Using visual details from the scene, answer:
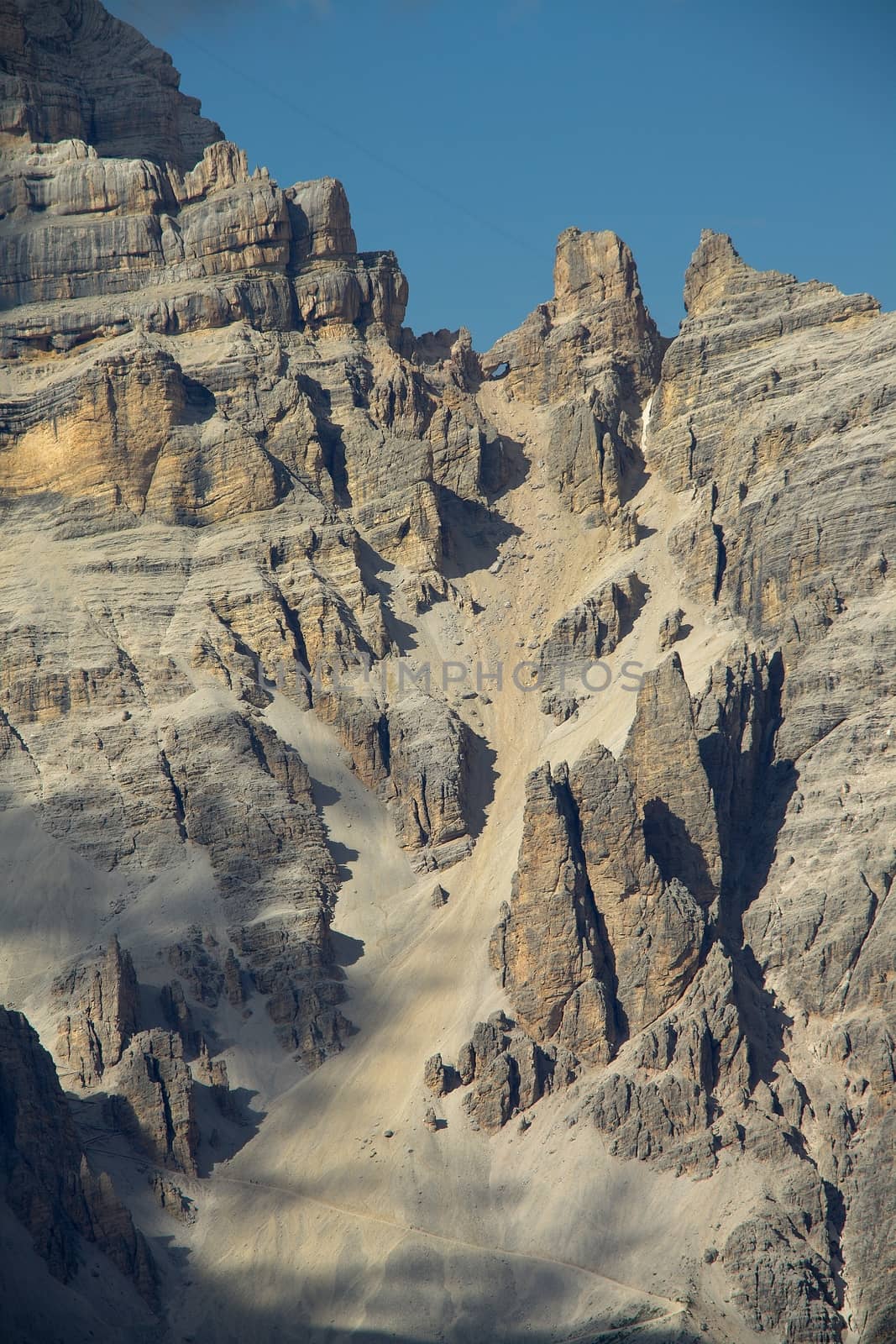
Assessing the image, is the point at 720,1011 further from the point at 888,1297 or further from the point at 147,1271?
the point at 147,1271

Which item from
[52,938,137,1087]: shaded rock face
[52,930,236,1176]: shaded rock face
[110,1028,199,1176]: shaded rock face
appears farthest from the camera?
[52,938,137,1087]: shaded rock face

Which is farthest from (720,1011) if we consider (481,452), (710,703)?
(481,452)

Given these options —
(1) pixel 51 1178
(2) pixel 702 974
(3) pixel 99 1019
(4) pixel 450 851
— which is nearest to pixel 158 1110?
(3) pixel 99 1019

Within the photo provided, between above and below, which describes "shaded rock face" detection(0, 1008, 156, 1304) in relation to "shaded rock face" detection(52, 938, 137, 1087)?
below

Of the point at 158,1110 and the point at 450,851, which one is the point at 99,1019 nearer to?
the point at 158,1110

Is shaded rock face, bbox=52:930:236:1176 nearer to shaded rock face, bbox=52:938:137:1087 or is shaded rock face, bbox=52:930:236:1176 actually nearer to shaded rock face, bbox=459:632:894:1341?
shaded rock face, bbox=52:938:137:1087

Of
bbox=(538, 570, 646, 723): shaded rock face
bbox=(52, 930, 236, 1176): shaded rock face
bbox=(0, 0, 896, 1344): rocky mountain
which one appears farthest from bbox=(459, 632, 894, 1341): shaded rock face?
bbox=(538, 570, 646, 723): shaded rock face
